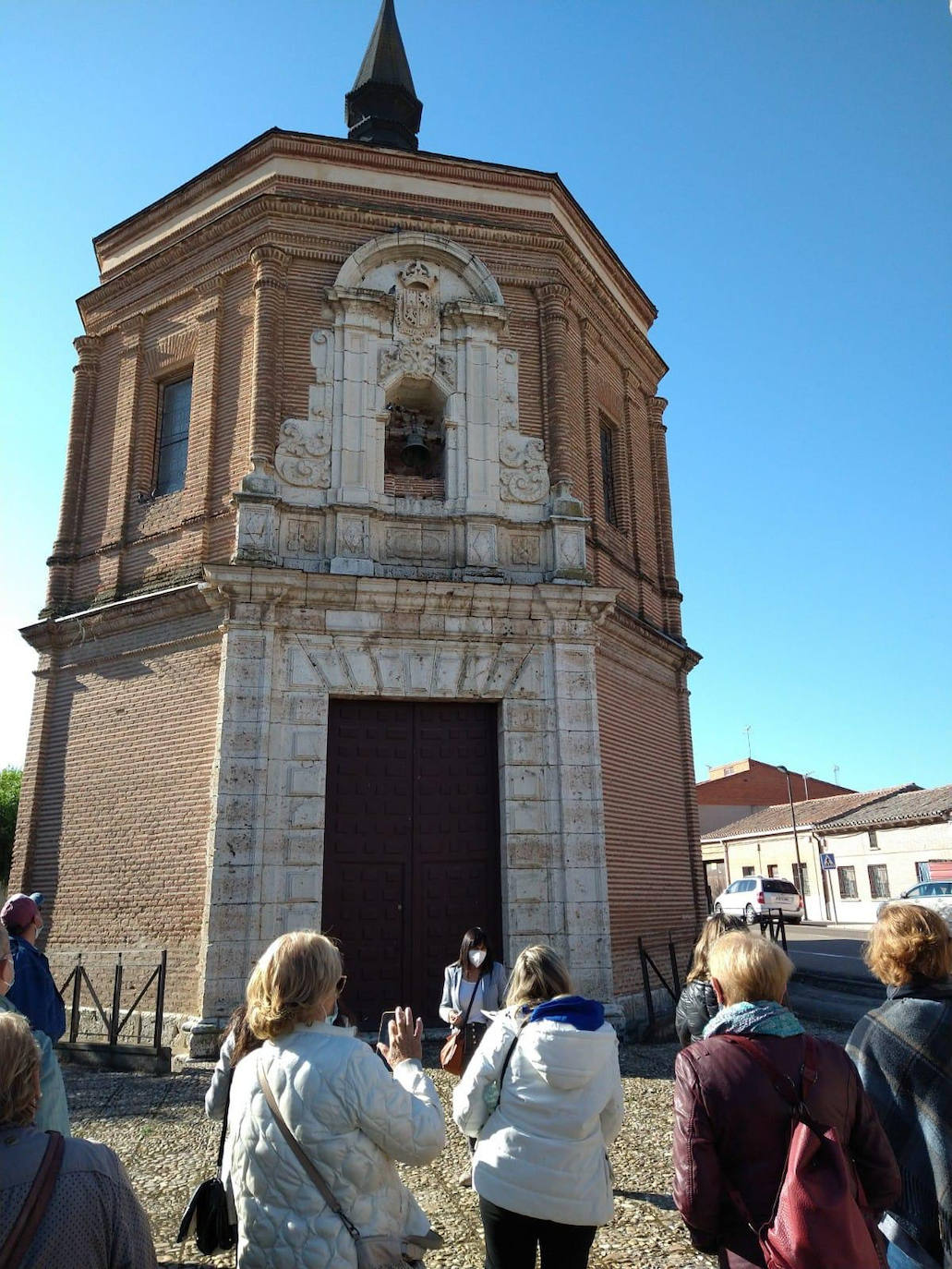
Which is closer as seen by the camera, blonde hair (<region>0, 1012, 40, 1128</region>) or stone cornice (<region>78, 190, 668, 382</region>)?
blonde hair (<region>0, 1012, 40, 1128</region>)

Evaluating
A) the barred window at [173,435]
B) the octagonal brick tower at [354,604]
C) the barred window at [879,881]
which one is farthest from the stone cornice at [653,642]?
the barred window at [879,881]

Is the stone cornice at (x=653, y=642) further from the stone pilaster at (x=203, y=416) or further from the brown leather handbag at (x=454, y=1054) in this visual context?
the brown leather handbag at (x=454, y=1054)

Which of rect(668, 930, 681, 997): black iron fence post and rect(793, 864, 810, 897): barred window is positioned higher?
rect(793, 864, 810, 897): barred window

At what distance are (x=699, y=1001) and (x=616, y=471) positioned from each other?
1093 cm

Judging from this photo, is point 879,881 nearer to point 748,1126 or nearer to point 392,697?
point 392,697

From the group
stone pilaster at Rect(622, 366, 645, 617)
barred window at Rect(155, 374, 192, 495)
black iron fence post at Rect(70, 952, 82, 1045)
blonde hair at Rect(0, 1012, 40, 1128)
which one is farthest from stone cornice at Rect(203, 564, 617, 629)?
blonde hair at Rect(0, 1012, 40, 1128)

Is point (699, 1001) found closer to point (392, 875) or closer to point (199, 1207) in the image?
point (199, 1207)

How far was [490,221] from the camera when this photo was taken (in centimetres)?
1248

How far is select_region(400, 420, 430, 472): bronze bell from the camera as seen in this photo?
38.1ft

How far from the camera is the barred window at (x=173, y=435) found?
1247 centimetres

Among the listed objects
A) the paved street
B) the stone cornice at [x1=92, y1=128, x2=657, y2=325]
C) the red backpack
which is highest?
the stone cornice at [x1=92, y1=128, x2=657, y2=325]

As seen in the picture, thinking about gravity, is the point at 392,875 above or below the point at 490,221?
below

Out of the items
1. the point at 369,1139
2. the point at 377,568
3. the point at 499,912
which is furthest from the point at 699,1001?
the point at 377,568

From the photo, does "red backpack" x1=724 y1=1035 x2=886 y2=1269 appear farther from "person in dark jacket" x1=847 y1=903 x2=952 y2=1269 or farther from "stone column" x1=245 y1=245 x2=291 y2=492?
"stone column" x1=245 y1=245 x2=291 y2=492
